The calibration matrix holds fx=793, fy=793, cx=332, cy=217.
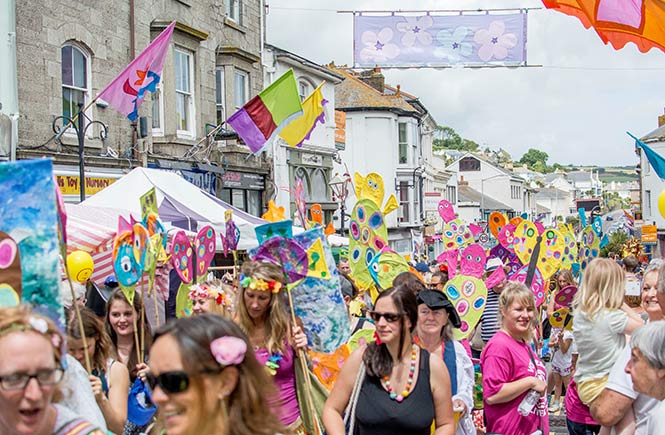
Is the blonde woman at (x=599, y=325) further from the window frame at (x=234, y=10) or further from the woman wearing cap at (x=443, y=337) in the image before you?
the window frame at (x=234, y=10)

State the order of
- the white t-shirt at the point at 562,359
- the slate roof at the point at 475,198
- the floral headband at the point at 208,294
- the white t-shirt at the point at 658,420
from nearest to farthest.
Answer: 1. the white t-shirt at the point at 658,420
2. the floral headband at the point at 208,294
3. the white t-shirt at the point at 562,359
4. the slate roof at the point at 475,198

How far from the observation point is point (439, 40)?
15.4 meters

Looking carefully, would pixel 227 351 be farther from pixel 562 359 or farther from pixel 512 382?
pixel 562 359

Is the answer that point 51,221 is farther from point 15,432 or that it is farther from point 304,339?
point 304,339

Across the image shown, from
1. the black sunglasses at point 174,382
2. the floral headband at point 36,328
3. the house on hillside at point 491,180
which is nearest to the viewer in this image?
the black sunglasses at point 174,382

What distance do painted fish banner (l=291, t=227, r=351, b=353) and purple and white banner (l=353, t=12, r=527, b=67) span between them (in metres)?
10.5

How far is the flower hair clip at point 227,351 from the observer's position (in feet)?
7.65

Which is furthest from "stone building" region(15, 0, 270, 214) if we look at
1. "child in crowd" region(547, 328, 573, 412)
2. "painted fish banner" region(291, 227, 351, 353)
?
"painted fish banner" region(291, 227, 351, 353)

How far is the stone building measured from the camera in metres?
13.0

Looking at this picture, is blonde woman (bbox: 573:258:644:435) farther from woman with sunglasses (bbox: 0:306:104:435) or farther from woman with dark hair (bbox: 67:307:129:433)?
woman with sunglasses (bbox: 0:306:104:435)

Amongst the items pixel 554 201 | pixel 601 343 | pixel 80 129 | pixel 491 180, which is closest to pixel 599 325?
pixel 601 343

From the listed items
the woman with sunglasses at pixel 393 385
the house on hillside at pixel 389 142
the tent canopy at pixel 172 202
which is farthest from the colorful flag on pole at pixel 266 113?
the house on hillside at pixel 389 142

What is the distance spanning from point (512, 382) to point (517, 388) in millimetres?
55

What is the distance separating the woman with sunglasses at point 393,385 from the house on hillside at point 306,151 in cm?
1610
